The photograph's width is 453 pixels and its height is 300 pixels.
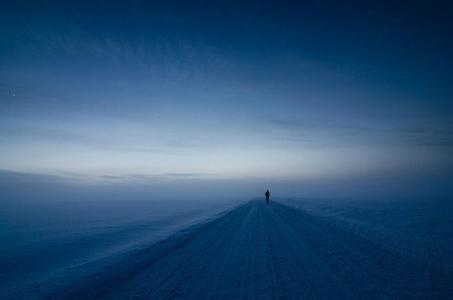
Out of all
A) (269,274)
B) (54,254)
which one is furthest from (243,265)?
(54,254)

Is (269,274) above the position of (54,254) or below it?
above

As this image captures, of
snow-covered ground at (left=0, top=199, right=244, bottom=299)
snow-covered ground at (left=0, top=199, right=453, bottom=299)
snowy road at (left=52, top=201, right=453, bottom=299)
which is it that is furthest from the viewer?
snow-covered ground at (left=0, top=199, right=244, bottom=299)

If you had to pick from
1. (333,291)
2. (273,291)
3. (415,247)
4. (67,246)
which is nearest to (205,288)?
(273,291)

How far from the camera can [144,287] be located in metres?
6.38

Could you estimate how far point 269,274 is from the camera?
6.52 metres

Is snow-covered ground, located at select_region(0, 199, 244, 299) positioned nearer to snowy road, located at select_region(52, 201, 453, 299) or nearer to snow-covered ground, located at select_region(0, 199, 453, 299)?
snow-covered ground, located at select_region(0, 199, 453, 299)

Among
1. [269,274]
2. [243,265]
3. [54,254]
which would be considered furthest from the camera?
[54,254]

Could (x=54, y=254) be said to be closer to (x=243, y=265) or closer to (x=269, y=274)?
(x=243, y=265)

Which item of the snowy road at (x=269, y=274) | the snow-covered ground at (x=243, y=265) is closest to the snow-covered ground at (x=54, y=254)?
the snow-covered ground at (x=243, y=265)

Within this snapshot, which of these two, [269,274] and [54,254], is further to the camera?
[54,254]

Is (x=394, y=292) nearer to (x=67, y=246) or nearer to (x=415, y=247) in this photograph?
(x=415, y=247)

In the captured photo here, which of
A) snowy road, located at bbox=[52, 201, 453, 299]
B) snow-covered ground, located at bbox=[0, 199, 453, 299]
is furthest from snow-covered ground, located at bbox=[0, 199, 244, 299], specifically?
snowy road, located at bbox=[52, 201, 453, 299]

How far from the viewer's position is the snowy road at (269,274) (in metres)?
5.57

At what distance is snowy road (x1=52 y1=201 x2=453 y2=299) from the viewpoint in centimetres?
557
